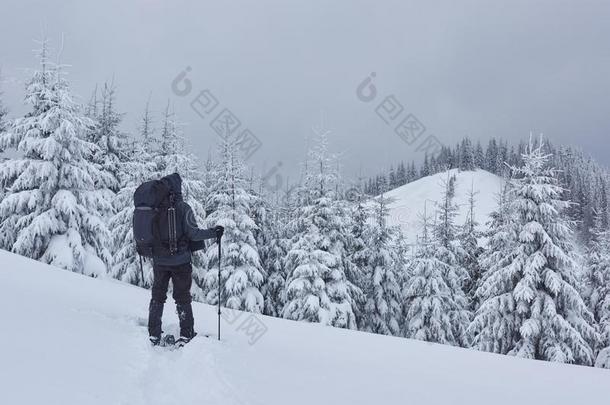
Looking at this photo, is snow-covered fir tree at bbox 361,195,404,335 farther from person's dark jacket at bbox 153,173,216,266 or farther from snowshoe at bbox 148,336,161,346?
snowshoe at bbox 148,336,161,346

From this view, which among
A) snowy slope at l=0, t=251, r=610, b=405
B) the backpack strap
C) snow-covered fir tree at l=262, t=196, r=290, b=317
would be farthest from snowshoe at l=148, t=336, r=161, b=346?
snow-covered fir tree at l=262, t=196, r=290, b=317

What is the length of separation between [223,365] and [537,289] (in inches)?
636

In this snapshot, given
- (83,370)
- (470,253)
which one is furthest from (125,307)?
(470,253)

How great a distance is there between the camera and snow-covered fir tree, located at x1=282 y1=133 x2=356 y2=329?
21.0m

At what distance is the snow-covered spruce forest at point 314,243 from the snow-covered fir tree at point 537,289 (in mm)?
54

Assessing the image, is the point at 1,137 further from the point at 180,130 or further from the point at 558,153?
the point at 558,153

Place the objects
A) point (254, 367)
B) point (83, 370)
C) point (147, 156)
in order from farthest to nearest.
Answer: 1. point (147, 156)
2. point (254, 367)
3. point (83, 370)

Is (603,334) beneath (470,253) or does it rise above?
beneath

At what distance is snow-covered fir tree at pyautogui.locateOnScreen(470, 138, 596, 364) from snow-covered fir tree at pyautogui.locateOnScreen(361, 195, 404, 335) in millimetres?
7387

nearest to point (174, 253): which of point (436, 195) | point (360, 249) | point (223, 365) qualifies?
point (223, 365)

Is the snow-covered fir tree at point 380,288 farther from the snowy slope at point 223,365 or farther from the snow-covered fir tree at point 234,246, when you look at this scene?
the snowy slope at point 223,365

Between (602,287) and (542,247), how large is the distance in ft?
49.0

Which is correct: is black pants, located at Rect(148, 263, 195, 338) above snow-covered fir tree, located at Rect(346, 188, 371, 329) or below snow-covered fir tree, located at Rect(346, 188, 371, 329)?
below

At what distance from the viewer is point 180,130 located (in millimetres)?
22797
